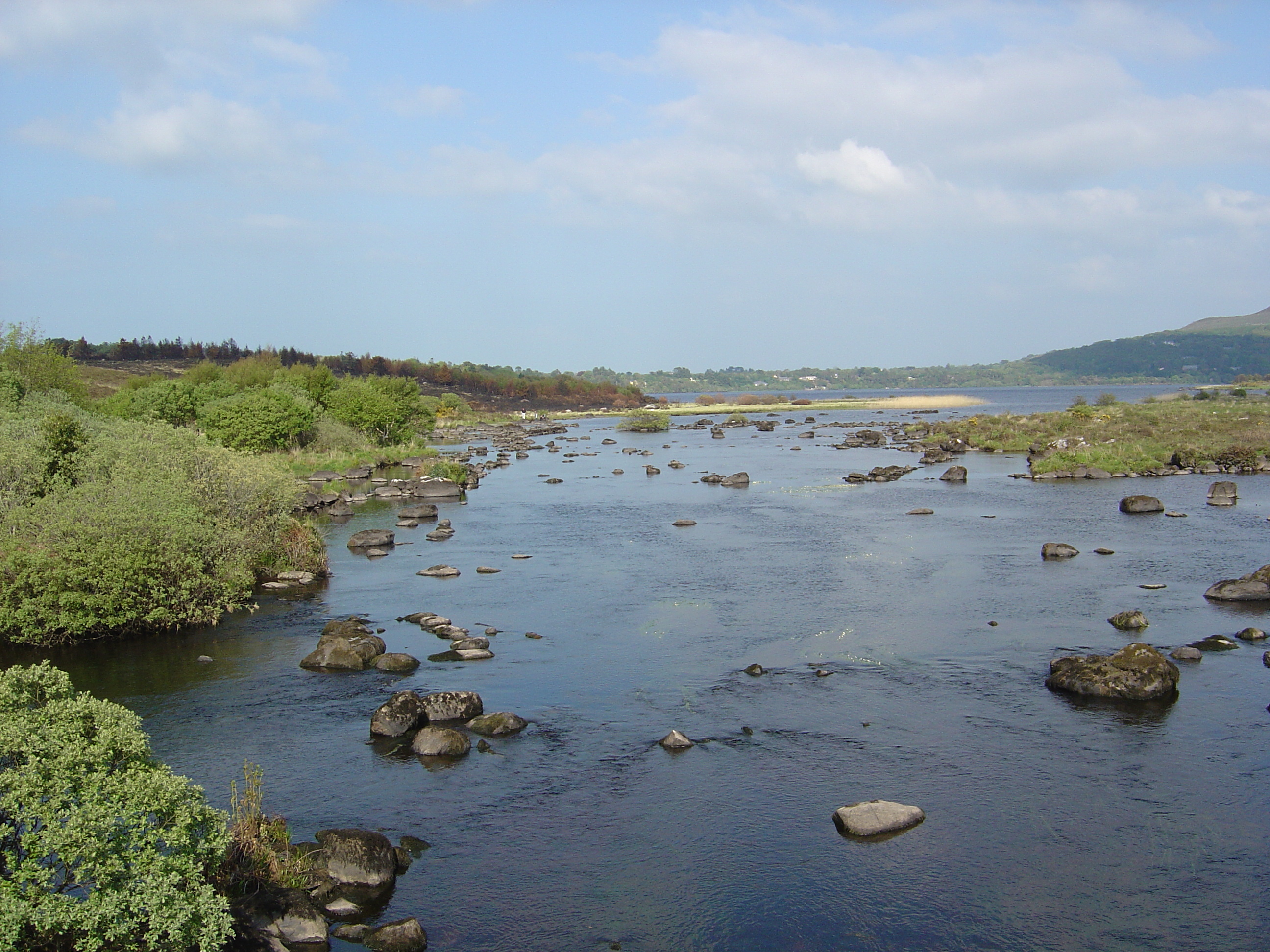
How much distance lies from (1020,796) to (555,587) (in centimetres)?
1975

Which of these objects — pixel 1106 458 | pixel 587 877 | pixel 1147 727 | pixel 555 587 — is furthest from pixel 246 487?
pixel 1106 458

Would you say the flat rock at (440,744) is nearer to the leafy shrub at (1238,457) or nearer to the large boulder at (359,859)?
the large boulder at (359,859)

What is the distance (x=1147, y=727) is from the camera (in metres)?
20.3

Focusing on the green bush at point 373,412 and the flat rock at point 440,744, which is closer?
the flat rock at point 440,744

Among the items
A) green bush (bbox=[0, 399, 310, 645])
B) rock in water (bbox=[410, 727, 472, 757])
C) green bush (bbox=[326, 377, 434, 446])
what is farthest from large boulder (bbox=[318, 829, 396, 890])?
green bush (bbox=[326, 377, 434, 446])

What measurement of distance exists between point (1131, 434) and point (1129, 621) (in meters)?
56.8

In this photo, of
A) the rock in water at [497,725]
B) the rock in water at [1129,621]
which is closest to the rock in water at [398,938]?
the rock in water at [497,725]

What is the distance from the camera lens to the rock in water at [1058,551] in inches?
1448

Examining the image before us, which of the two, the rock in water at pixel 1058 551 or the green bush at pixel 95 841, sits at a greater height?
the green bush at pixel 95 841

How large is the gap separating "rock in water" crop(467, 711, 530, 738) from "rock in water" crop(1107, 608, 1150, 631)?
1741 centimetres

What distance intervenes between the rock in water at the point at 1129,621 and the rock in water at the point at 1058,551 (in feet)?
29.5

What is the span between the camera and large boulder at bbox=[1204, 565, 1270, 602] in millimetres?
29984

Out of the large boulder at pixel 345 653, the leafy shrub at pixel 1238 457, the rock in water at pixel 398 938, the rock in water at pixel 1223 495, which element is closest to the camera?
the rock in water at pixel 398 938

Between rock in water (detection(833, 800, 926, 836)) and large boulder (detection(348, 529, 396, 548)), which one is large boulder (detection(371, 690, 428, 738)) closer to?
rock in water (detection(833, 800, 926, 836))
